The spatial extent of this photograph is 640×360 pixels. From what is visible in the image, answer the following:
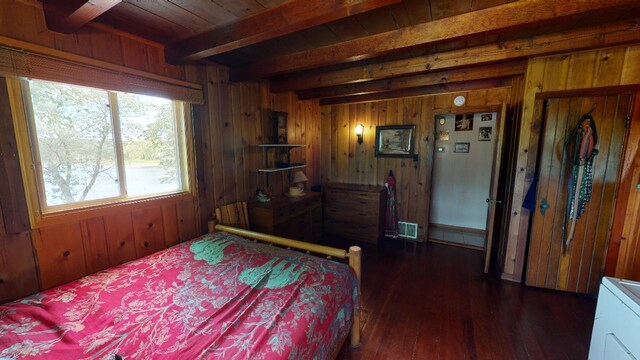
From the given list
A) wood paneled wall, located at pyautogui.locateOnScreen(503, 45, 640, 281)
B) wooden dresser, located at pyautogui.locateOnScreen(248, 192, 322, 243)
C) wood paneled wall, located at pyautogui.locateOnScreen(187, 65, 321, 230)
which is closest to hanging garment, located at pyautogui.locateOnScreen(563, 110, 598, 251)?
wood paneled wall, located at pyautogui.locateOnScreen(503, 45, 640, 281)

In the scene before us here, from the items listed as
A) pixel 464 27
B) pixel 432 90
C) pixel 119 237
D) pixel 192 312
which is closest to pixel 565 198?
pixel 432 90

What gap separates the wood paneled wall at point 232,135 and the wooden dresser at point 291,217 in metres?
0.33

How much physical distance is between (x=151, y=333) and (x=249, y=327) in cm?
46

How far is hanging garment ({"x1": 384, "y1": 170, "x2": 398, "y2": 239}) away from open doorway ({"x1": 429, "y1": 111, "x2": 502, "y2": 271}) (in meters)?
0.65

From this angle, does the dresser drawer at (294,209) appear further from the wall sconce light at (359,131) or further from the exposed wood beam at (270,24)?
the exposed wood beam at (270,24)

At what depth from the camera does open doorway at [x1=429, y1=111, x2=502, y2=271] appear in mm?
4133

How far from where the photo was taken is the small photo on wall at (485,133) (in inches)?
161

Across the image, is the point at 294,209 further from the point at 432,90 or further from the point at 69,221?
the point at 432,90

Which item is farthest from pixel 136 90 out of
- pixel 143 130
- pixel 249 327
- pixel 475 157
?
pixel 475 157

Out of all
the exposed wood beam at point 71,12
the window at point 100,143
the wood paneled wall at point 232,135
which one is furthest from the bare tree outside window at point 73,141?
the wood paneled wall at point 232,135

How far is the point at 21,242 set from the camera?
1.43 meters

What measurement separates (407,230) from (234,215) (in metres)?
2.73

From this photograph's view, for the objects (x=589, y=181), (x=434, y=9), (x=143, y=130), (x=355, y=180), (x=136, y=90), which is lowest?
(x=355, y=180)

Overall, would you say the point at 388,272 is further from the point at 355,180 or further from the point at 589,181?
the point at 589,181
